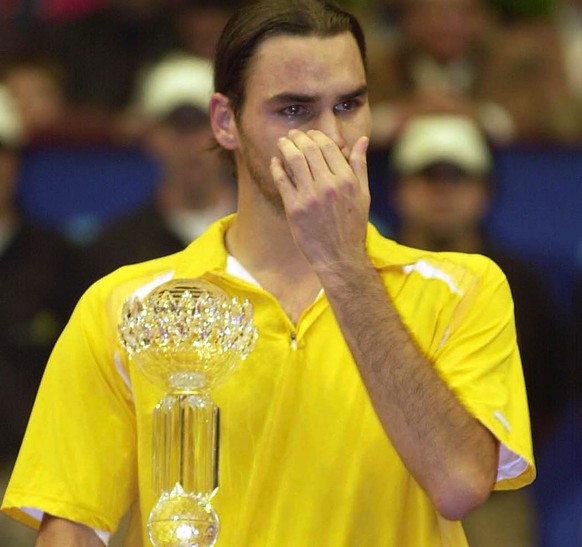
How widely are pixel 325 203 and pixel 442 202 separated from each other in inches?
124

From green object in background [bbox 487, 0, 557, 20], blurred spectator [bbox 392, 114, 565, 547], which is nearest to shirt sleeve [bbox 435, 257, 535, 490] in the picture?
blurred spectator [bbox 392, 114, 565, 547]

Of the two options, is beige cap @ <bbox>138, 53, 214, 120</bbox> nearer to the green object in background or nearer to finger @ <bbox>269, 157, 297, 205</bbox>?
the green object in background


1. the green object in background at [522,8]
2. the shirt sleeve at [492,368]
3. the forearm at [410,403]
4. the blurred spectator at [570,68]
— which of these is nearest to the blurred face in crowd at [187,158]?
the blurred spectator at [570,68]

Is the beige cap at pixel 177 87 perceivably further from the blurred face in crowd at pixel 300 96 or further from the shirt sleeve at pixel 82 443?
the shirt sleeve at pixel 82 443

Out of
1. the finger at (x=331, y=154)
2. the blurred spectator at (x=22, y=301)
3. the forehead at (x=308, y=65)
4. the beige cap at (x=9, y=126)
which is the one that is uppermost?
the forehead at (x=308, y=65)

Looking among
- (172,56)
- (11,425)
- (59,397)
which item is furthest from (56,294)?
(59,397)

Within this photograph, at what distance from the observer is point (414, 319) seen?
3.13 metres

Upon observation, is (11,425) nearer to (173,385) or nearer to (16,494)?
(16,494)

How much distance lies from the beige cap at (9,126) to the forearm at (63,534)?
3178 millimetres

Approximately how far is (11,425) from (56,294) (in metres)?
0.57

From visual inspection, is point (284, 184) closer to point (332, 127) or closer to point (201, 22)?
point (332, 127)

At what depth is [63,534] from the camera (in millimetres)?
3086

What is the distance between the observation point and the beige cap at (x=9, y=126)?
6070 mm

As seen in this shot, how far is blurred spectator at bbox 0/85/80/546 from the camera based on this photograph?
5.48m
